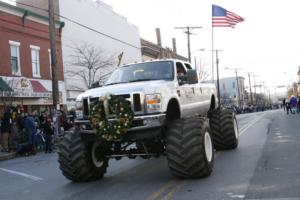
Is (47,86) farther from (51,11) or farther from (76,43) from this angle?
(51,11)

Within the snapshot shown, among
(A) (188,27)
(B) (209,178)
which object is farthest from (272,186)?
(A) (188,27)

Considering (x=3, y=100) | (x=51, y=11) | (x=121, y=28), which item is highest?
(x=121, y=28)

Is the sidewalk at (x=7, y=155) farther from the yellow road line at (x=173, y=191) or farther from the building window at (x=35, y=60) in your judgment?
the building window at (x=35, y=60)

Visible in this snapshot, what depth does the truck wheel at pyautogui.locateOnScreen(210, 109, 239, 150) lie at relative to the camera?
13.1 m

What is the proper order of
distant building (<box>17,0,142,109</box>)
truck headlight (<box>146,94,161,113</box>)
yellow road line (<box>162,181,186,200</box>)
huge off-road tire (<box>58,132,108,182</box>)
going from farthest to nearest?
distant building (<box>17,0,142,109</box>) → huge off-road tire (<box>58,132,108,182</box>) → truck headlight (<box>146,94,161,113</box>) → yellow road line (<box>162,181,186,200</box>)

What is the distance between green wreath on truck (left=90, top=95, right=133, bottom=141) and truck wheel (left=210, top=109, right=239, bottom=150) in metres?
4.94

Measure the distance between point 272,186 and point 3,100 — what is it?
1898 centimetres

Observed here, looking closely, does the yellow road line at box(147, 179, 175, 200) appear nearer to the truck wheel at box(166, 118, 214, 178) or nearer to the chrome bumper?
the truck wheel at box(166, 118, 214, 178)

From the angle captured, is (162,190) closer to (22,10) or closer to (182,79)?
(182,79)

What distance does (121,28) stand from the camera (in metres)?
46.5

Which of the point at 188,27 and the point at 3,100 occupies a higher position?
the point at 188,27

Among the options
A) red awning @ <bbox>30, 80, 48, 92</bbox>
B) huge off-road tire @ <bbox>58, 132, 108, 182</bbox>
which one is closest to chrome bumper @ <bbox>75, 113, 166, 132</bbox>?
huge off-road tire @ <bbox>58, 132, 108, 182</bbox>

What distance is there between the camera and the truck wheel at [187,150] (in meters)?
8.63

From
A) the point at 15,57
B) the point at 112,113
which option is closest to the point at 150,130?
the point at 112,113
